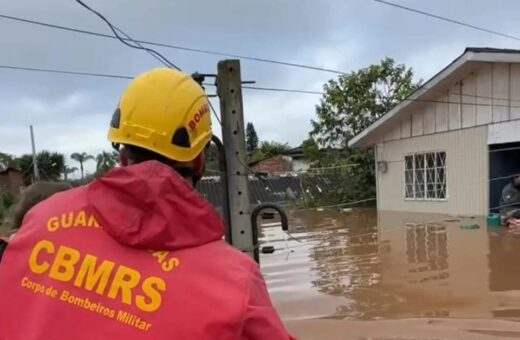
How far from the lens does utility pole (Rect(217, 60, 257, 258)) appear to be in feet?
11.5

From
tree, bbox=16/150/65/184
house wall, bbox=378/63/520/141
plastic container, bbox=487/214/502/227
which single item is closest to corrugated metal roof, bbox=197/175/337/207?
house wall, bbox=378/63/520/141

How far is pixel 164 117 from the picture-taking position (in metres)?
1.35

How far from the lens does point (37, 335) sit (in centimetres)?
111

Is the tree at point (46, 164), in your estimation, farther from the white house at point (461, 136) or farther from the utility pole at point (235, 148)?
the utility pole at point (235, 148)

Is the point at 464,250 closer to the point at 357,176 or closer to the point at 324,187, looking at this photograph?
the point at 357,176

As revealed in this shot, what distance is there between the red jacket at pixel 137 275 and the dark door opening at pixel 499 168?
39.4 ft

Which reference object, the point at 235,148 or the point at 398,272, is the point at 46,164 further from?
the point at 235,148

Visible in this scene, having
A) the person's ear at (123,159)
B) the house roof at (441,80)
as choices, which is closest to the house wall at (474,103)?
the house roof at (441,80)

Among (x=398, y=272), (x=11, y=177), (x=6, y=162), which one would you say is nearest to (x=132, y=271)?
(x=398, y=272)

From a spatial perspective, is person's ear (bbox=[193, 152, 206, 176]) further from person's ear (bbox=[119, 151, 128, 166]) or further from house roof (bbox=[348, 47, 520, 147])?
house roof (bbox=[348, 47, 520, 147])

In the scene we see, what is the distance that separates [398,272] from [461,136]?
635cm

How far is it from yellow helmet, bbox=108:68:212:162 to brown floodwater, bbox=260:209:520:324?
14.9 feet

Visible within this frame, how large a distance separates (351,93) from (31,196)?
63.6 ft

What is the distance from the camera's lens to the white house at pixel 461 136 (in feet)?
37.4
